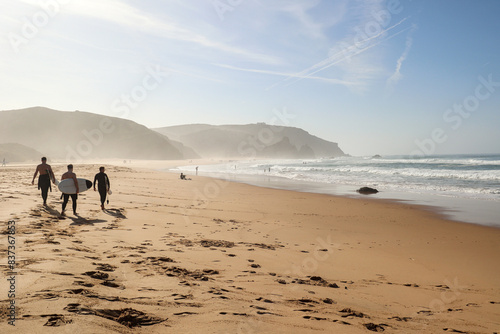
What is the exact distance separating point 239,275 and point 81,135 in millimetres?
135856

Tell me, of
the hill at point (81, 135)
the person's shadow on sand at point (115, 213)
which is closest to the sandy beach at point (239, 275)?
the person's shadow on sand at point (115, 213)

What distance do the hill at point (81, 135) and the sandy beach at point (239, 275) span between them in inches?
4377

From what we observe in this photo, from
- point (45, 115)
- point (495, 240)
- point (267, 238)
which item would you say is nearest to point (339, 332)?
point (267, 238)

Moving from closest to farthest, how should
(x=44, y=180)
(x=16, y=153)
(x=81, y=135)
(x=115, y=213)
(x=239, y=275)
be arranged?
(x=239, y=275), (x=115, y=213), (x=44, y=180), (x=16, y=153), (x=81, y=135)

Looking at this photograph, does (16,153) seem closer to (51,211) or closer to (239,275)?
(51,211)

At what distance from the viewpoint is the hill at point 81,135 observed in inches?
4414

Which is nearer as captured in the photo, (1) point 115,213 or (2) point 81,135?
(1) point 115,213

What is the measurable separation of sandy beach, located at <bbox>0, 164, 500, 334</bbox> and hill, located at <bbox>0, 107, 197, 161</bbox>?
111 meters

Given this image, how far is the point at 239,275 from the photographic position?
517 centimetres

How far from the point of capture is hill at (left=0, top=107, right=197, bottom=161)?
112m

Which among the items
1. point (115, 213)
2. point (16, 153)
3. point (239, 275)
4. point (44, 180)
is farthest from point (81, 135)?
point (239, 275)

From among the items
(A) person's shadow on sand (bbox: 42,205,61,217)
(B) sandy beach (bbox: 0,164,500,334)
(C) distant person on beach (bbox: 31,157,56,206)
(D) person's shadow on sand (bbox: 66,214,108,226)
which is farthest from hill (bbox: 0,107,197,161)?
(B) sandy beach (bbox: 0,164,500,334)

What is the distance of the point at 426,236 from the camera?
945 centimetres

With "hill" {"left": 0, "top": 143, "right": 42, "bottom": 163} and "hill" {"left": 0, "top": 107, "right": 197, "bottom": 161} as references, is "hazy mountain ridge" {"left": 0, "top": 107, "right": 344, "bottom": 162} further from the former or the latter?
"hill" {"left": 0, "top": 143, "right": 42, "bottom": 163}
